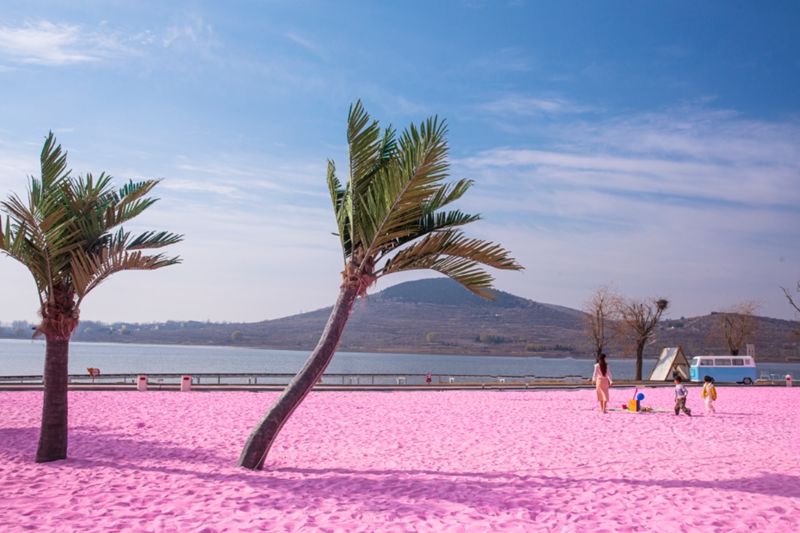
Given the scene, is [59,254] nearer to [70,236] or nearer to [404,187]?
[70,236]

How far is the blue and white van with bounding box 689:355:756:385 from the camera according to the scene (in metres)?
45.6

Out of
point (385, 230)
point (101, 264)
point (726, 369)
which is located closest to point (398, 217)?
point (385, 230)

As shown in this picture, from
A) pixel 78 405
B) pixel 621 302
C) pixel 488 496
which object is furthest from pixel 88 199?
pixel 621 302

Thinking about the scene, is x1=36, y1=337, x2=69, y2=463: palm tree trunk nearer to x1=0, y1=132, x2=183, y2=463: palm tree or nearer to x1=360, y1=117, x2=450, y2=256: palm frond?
x1=0, y1=132, x2=183, y2=463: palm tree

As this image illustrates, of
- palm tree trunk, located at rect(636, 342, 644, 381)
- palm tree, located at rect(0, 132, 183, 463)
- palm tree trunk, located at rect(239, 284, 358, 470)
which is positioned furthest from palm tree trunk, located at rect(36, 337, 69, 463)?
palm tree trunk, located at rect(636, 342, 644, 381)

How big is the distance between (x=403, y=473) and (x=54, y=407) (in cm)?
632

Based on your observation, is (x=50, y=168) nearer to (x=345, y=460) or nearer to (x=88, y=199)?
(x=88, y=199)

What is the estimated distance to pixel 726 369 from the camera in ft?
151

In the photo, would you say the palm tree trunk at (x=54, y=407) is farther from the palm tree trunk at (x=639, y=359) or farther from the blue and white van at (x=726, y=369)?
the palm tree trunk at (x=639, y=359)

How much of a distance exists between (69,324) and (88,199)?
241 cm

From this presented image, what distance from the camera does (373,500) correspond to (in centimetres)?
897

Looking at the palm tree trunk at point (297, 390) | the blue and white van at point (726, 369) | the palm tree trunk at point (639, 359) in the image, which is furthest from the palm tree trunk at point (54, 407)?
the palm tree trunk at point (639, 359)

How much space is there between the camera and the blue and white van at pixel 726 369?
45.6 metres

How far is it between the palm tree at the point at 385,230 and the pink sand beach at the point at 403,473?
162 centimetres
